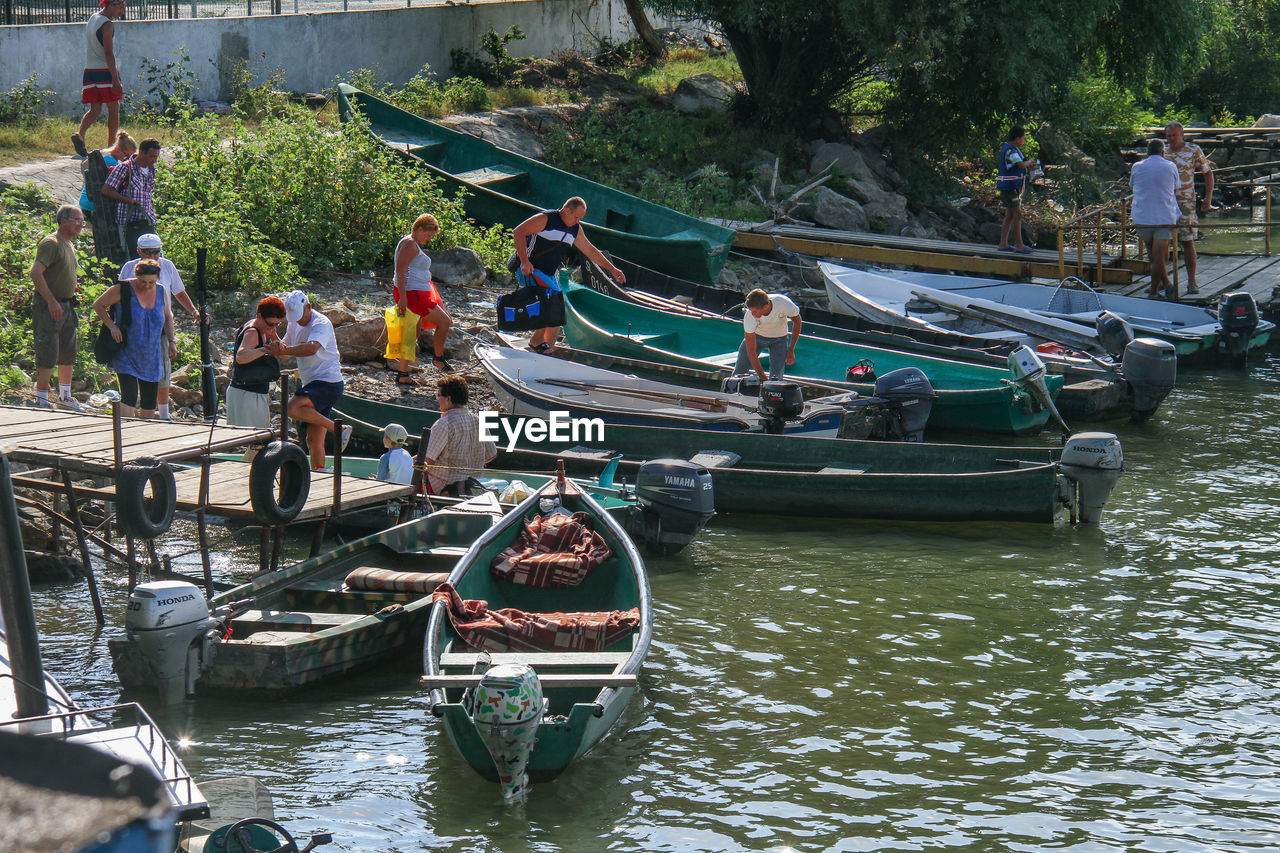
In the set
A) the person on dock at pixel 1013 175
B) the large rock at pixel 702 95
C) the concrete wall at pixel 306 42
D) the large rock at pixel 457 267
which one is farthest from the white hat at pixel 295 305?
the large rock at pixel 702 95

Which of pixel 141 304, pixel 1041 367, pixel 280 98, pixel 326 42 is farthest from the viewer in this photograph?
pixel 326 42

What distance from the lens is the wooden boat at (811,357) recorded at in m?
13.3

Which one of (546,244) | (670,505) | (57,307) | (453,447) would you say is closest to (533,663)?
(670,505)

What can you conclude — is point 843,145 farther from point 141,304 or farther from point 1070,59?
point 141,304

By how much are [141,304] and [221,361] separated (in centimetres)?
296

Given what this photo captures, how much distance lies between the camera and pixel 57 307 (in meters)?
10.5

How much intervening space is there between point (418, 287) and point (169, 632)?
271 inches

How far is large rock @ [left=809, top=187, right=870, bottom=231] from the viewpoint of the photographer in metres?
22.4

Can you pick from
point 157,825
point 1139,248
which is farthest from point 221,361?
point 1139,248

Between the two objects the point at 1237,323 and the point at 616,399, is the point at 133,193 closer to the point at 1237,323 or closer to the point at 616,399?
the point at 616,399

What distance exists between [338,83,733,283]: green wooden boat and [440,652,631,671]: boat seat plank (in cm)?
1197

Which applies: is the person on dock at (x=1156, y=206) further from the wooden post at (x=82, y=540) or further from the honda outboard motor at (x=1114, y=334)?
the wooden post at (x=82, y=540)

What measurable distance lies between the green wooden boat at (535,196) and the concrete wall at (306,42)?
9.49ft

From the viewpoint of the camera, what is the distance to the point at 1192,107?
35.3 metres
